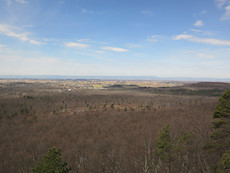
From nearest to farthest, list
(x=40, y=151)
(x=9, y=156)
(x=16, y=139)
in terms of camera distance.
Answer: (x=9, y=156), (x=40, y=151), (x=16, y=139)

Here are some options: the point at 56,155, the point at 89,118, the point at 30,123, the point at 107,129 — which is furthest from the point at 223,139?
the point at 30,123

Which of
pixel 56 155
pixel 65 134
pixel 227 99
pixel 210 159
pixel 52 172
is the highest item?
pixel 227 99

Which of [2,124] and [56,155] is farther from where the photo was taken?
[2,124]

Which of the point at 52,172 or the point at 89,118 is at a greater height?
the point at 52,172

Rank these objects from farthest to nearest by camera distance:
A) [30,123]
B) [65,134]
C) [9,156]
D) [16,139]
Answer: [30,123], [65,134], [16,139], [9,156]

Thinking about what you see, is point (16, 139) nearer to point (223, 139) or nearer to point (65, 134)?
point (65, 134)

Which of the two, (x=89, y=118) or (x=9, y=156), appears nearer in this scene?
(x=9, y=156)

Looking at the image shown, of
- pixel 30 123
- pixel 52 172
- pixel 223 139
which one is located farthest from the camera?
pixel 30 123

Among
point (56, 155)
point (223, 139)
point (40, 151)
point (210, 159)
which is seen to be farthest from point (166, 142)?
point (40, 151)

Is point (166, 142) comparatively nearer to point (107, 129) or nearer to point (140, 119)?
point (107, 129)
